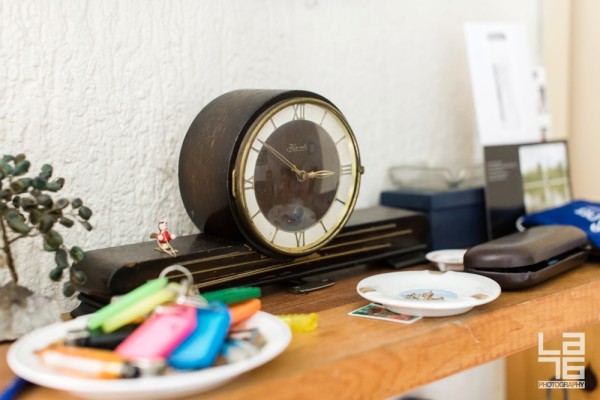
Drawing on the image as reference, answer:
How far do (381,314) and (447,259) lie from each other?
30 cm

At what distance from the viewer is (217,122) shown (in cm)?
94

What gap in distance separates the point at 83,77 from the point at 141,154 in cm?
15

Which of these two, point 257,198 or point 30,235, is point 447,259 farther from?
point 30,235

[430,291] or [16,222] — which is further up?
[16,222]

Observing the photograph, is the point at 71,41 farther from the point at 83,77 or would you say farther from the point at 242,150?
the point at 242,150

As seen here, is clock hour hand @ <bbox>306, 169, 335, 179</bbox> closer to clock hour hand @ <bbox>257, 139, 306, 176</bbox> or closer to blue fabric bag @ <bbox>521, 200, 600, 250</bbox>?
clock hour hand @ <bbox>257, 139, 306, 176</bbox>

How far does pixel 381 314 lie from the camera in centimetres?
85

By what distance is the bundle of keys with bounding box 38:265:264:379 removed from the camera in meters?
0.61

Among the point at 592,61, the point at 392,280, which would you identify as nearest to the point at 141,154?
the point at 392,280

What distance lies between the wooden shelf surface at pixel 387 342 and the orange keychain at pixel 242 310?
6 centimetres

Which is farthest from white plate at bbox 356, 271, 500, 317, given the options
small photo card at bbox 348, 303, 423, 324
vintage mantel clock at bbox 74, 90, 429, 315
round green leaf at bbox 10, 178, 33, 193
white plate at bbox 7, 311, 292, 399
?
round green leaf at bbox 10, 178, 33, 193

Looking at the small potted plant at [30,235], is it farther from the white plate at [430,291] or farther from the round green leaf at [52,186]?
the white plate at [430,291]

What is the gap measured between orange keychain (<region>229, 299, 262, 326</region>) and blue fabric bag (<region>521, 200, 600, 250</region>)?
28.4 inches

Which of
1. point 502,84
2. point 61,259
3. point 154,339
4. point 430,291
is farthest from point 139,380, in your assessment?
point 502,84
